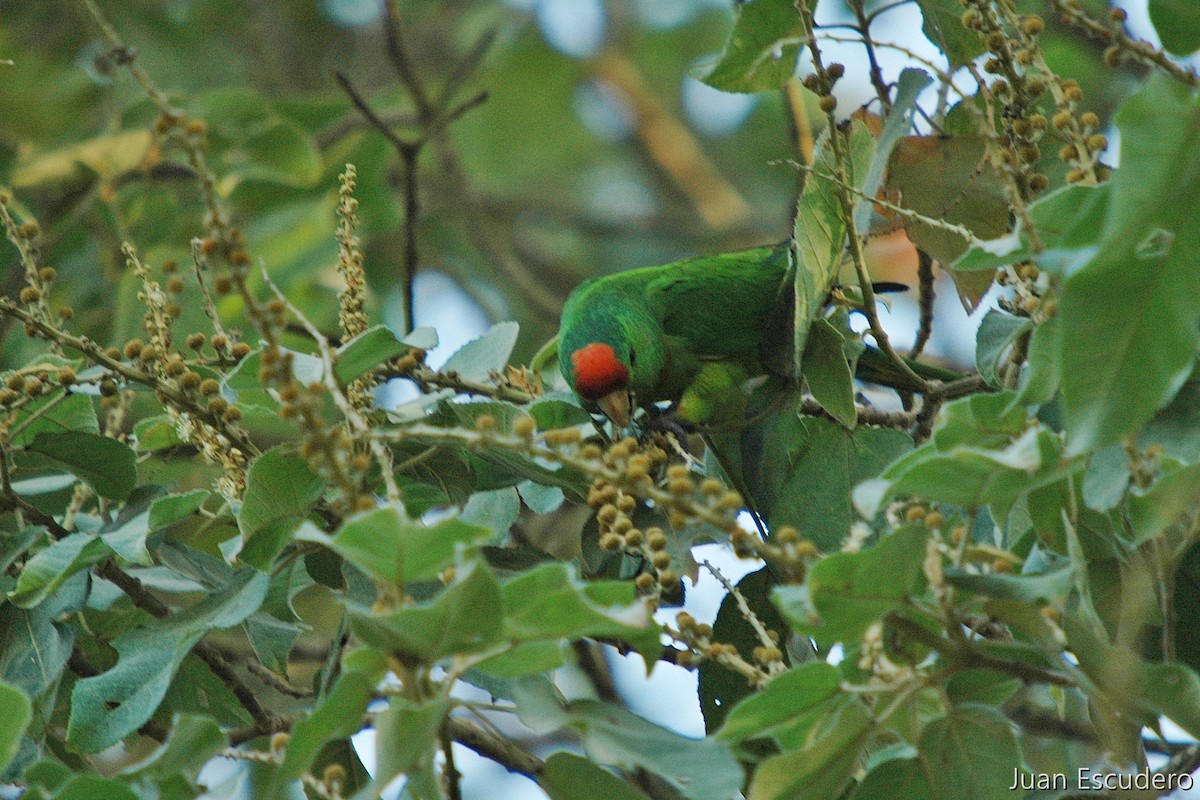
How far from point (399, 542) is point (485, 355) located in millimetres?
1106

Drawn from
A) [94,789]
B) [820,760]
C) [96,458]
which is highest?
[96,458]

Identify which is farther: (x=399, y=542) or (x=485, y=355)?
(x=485, y=355)

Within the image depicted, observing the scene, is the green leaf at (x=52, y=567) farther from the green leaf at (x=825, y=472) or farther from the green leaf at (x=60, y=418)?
the green leaf at (x=825, y=472)

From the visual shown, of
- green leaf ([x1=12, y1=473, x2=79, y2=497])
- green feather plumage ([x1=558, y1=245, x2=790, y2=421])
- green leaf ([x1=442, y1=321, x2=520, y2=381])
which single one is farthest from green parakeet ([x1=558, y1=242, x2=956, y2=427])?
green leaf ([x1=12, y1=473, x2=79, y2=497])

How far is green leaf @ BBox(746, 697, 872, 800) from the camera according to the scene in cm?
132

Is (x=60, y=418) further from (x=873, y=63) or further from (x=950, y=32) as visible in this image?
(x=950, y=32)

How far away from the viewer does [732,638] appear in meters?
1.98

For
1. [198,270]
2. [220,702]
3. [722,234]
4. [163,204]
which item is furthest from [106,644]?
[722,234]

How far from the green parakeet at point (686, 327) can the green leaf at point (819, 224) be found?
102 cm

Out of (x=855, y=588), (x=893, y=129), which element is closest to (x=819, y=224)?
(x=893, y=129)

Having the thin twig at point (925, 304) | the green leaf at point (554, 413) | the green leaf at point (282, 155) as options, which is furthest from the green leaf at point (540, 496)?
the green leaf at point (282, 155)

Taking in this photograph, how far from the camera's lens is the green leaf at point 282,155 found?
3.91m

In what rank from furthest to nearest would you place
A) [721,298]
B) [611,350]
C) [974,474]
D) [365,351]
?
[721,298]
[611,350]
[365,351]
[974,474]

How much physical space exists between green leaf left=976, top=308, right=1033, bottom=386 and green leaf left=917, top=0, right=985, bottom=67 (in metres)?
0.58
